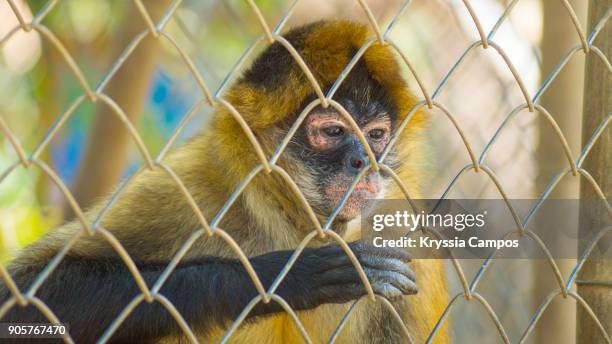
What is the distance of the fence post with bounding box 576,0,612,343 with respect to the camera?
2.66 meters

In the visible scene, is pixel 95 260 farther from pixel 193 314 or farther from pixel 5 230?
pixel 5 230

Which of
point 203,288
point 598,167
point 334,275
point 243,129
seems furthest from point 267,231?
point 598,167

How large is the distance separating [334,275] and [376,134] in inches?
44.3

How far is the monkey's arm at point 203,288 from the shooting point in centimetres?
259

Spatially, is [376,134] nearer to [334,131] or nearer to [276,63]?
[334,131]

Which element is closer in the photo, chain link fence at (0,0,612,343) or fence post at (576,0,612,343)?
chain link fence at (0,0,612,343)

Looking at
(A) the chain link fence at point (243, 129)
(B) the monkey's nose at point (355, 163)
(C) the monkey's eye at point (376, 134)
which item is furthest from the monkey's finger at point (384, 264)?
(C) the monkey's eye at point (376, 134)

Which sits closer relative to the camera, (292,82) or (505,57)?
(505,57)

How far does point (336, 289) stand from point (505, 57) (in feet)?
3.21

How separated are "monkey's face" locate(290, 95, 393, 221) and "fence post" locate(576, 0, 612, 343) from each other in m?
0.89

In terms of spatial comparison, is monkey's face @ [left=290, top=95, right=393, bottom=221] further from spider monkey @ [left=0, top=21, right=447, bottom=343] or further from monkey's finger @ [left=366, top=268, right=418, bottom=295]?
monkey's finger @ [left=366, top=268, right=418, bottom=295]

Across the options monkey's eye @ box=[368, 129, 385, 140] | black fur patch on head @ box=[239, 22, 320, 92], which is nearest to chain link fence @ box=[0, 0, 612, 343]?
black fur patch on head @ box=[239, 22, 320, 92]

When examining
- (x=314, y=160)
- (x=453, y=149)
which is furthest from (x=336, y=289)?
(x=453, y=149)

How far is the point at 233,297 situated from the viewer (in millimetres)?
2666
